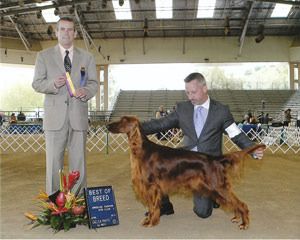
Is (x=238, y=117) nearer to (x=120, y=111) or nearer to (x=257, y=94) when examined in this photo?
(x=257, y=94)

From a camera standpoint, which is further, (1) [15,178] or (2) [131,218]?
(1) [15,178]

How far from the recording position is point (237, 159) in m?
2.56

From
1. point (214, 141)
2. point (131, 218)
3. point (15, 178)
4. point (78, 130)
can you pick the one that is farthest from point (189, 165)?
point (15, 178)

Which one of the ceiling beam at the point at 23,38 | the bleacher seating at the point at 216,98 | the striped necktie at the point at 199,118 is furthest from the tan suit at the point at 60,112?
the ceiling beam at the point at 23,38

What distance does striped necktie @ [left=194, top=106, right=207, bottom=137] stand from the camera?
9.57ft

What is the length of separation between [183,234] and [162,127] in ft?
2.82

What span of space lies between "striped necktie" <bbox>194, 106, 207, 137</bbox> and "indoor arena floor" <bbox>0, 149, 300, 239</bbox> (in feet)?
1.61

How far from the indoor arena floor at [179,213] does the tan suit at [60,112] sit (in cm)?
47

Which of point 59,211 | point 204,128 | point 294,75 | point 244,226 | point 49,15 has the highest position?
point 49,15

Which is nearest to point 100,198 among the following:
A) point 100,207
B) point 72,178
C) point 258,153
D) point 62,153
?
point 100,207

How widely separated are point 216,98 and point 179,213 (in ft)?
61.7

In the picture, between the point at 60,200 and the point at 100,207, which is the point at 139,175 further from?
the point at 60,200

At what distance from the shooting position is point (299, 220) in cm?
291

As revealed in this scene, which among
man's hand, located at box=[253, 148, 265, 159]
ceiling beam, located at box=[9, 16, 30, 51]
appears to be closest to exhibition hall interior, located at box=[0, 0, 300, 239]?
man's hand, located at box=[253, 148, 265, 159]
